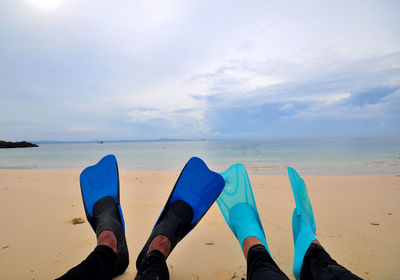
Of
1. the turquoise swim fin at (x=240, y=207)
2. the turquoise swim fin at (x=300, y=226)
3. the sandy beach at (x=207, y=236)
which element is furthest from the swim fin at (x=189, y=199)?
the turquoise swim fin at (x=300, y=226)

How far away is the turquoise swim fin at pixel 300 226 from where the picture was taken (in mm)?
991

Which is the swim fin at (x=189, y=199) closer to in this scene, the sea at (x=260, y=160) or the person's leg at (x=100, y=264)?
the person's leg at (x=100, y=264)

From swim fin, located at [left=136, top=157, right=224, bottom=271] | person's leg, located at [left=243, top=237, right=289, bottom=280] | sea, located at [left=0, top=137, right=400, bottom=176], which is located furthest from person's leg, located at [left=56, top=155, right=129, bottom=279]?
sea, located at [left=0, top=137, right=400, bottom=176]

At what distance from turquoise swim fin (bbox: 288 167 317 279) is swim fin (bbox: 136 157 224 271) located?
20.9 inches

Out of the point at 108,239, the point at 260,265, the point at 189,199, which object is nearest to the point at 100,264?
the point at 108,239

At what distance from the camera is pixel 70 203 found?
6.93 ft

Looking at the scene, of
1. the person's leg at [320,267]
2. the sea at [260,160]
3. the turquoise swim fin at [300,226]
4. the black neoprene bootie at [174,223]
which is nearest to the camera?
the person's leg at [320,267]

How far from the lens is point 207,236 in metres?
1.38

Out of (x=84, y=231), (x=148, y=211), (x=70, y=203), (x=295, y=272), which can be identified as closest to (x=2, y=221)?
(x=70, y=203)

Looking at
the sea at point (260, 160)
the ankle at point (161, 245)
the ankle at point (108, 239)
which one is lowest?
the sea at point (260, 160)

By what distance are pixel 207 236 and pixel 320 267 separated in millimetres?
707

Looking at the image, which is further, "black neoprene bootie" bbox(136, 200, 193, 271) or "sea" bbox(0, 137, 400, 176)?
"sea" bbox(0, 137, 400, 176)

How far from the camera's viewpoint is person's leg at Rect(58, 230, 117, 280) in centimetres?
75

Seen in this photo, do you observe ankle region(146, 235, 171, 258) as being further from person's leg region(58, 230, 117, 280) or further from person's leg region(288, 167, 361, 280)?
person's leg region(288, 167, 361, 280)
